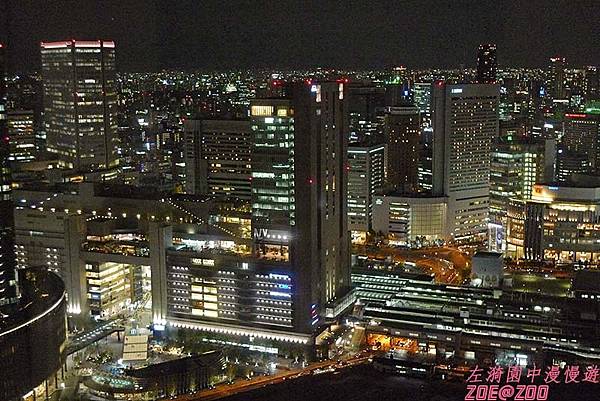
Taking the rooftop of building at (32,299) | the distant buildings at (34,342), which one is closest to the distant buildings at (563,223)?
the rooftop of building at (32,299)

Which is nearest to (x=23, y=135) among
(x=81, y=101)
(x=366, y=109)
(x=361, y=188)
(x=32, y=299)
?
(x=81, y=101)

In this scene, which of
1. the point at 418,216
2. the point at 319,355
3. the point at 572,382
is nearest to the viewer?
the point at 572,382

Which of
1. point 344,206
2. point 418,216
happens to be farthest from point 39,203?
point 418,216

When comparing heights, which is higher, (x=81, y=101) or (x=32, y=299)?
(x=81, y=101)

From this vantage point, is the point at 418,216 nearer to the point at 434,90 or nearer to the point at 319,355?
the point at 434,90

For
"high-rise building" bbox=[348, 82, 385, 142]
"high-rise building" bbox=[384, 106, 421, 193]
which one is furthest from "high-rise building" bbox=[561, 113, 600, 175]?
"high-rise building" bbox=[348, 82, 385, 142]

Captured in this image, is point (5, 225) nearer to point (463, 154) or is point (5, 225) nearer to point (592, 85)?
point (463, 154)
